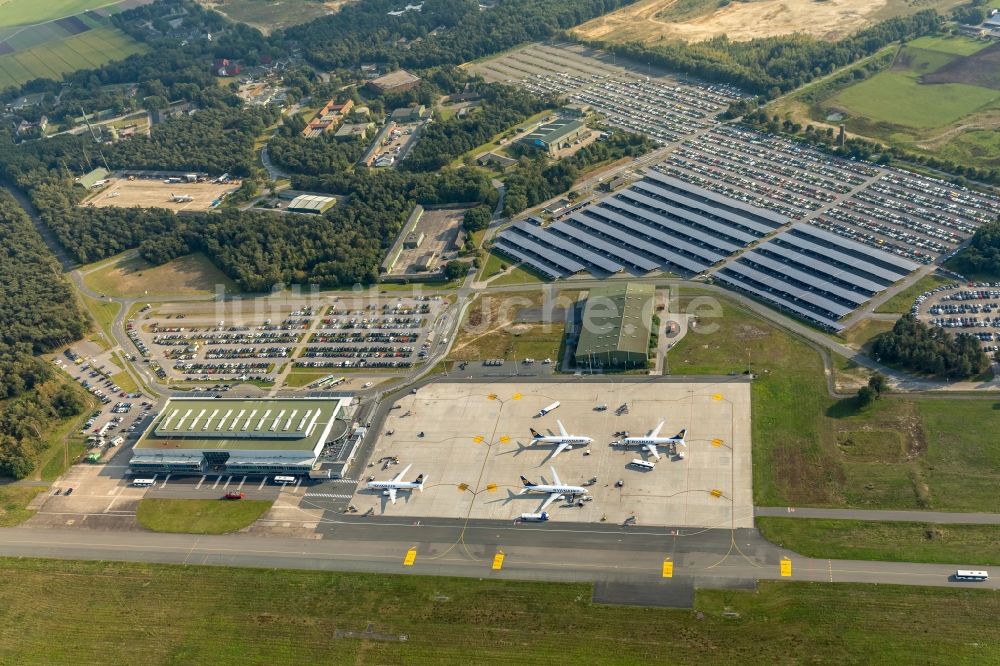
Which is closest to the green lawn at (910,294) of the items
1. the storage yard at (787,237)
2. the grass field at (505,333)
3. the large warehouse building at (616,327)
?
the storage yard at (787,237)

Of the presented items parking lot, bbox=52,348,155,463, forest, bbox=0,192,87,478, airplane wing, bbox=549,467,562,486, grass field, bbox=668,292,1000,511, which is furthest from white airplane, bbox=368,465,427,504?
forest, bbox=0,192,87,478

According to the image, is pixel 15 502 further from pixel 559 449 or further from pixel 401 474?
pixel 559 449

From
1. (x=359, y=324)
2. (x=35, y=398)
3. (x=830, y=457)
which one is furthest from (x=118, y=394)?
(x=830, y=457)

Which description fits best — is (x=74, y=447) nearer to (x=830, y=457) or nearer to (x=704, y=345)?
(x=704, y=345)

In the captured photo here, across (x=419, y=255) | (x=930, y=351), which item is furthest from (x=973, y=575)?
(x=419, y=255)

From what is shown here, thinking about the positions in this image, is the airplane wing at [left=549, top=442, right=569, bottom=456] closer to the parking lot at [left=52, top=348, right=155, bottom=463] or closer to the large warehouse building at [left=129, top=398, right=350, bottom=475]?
the large warehouse building at [left=129, top=398, right=350, bottom=475]

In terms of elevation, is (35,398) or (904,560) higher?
(35,398)

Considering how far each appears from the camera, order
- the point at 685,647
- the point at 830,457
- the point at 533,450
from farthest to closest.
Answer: the point at 533,450 < the point at 830,457 < the point at 685,647

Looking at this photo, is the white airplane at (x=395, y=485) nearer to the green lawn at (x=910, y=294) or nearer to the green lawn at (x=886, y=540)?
the green lawn at (x=886, y=540)
